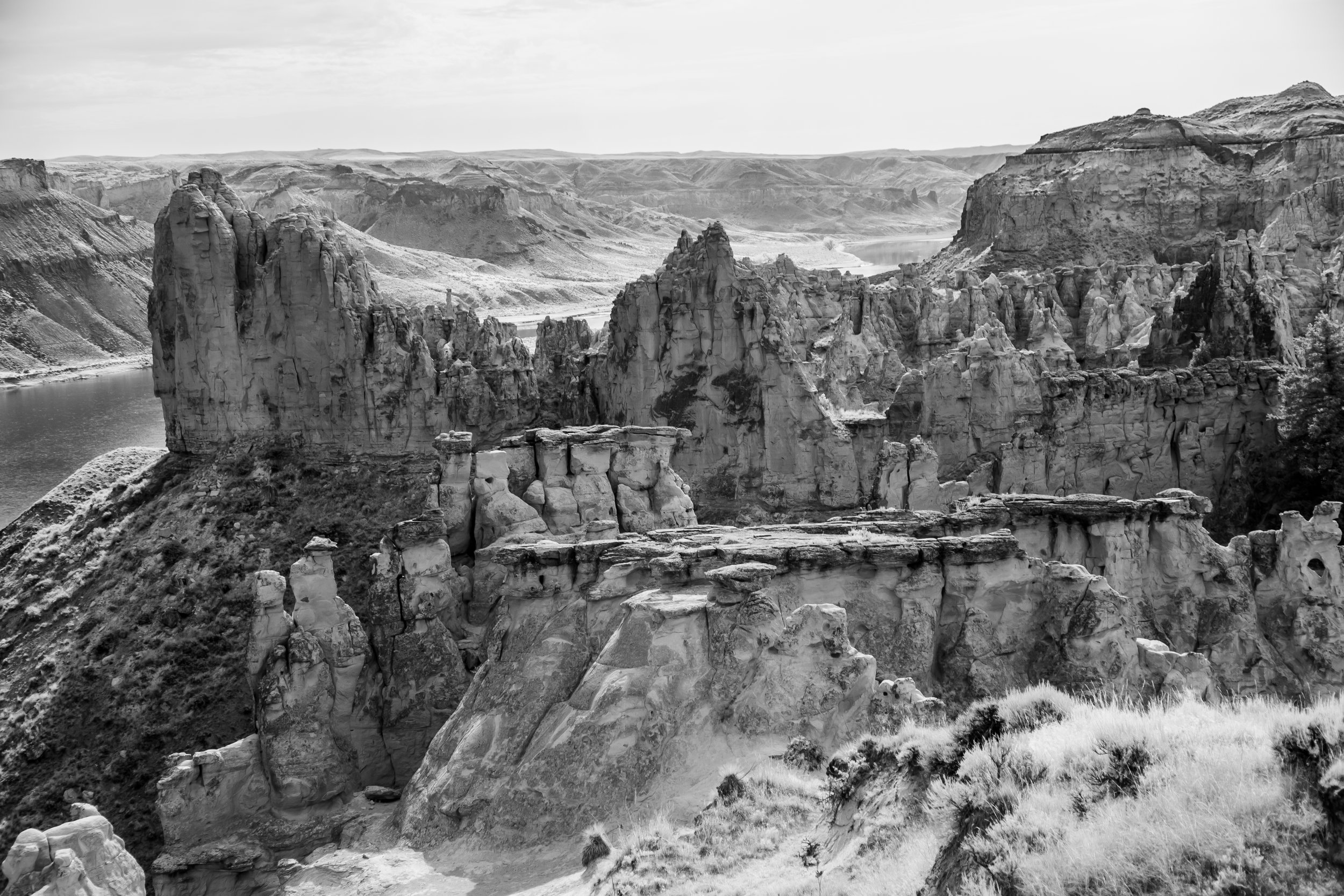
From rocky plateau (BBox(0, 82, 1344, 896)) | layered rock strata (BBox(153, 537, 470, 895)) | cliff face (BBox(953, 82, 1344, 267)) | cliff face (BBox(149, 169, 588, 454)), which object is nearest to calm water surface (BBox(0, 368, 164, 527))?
cliff face (BBox(149, 169, 588, 454))

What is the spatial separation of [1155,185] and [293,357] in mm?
72955

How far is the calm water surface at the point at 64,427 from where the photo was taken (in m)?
65.5

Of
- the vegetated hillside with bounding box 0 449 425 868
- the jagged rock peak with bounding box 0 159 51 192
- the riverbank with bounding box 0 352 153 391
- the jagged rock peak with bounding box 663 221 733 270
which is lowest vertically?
the riverbank with bounding box 0 352 153 391

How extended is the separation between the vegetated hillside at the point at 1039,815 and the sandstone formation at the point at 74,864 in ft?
22.3

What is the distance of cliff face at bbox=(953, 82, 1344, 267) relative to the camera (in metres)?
91.9

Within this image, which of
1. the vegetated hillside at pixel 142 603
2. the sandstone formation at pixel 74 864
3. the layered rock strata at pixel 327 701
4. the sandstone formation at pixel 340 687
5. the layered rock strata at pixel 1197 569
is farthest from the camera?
the vegetated hillside at pixel 142 603

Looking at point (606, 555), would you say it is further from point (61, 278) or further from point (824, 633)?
point (61, 278)

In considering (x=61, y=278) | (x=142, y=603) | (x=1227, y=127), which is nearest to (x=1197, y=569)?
(x=142, y=603)

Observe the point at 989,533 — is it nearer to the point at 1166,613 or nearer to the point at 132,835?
the point at 1166,613

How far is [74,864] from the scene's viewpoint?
57.0 feet

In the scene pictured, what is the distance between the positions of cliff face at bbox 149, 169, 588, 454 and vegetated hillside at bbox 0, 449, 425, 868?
143 centimetres

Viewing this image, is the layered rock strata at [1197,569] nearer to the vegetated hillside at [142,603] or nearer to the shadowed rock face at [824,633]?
the shadowed rock face at [824,633]

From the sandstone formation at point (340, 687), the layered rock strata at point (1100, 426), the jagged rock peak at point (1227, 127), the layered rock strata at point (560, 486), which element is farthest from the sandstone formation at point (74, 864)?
the jagged rock peak at point (1227, 127)

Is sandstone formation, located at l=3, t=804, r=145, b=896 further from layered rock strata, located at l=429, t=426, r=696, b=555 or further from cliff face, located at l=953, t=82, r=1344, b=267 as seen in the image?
cliff face, located at l=953, t=82, r=1344, b=267
